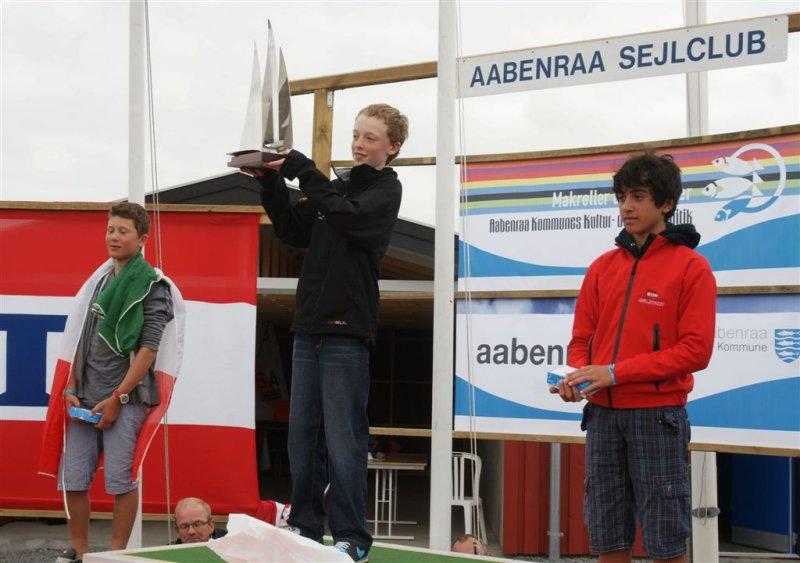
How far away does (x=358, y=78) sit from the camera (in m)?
5.42

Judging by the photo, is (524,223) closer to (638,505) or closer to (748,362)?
(748,362)

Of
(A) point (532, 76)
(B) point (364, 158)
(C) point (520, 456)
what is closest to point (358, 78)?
(A) point (532, 76)

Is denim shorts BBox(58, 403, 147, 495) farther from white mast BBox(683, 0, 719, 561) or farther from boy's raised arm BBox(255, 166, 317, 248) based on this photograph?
white mast BBox(683, 0, 719, 561)

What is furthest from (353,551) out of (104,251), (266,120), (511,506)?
(511,506)

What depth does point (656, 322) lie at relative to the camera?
2980mm

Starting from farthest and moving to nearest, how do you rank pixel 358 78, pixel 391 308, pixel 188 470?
pixel 391 308 → pixel 188 470 → pixel 358 78

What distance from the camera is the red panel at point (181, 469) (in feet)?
20.5

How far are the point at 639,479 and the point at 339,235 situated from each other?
119cm

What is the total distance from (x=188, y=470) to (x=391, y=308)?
15.1 ft

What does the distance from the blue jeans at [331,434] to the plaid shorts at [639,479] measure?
28.8 inches

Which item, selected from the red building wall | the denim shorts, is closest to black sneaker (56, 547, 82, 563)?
the denim shorts

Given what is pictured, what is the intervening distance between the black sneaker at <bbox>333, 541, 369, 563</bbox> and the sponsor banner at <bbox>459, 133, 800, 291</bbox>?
197cm

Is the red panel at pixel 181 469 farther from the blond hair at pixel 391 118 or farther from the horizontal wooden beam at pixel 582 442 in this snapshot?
the blond hair at pixel 391 118

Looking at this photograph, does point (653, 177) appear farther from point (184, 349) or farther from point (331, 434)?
point (184, 349)
